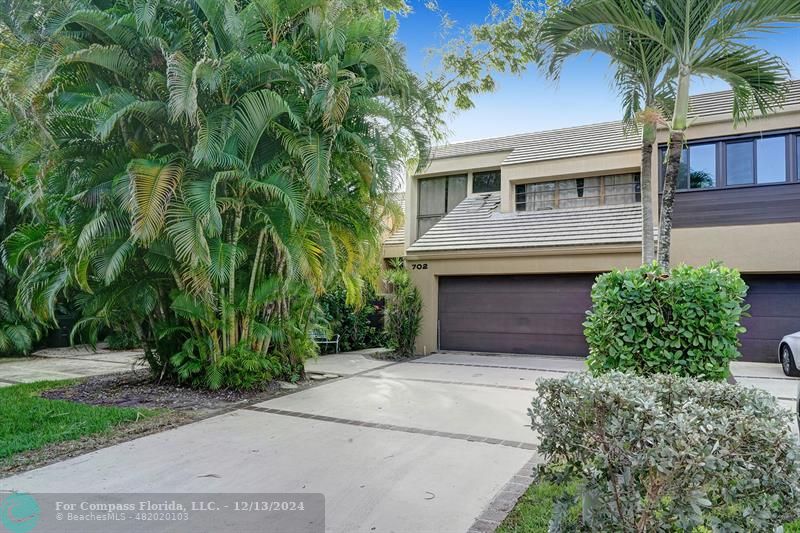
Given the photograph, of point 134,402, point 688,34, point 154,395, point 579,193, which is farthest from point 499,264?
point 134,402

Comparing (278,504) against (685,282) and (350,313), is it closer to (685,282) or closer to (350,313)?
(685,282)

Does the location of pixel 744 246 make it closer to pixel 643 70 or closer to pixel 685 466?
pixel 643 70

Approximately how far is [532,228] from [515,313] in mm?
2312

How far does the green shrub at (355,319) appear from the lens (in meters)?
13.0

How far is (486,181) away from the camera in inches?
630

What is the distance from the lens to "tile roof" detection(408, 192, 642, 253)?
1188cm

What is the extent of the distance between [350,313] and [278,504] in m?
10.1

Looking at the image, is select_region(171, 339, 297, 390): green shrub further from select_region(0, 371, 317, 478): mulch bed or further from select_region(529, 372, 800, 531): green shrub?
select_region(529, 372, 800, 531): green shrub

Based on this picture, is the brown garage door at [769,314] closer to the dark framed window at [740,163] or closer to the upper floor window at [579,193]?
the dark framed window at [740,163]

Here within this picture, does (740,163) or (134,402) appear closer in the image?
(134,402)

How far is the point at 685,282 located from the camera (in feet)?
15.3

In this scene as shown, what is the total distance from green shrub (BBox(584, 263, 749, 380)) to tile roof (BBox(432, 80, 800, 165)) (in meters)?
7.86

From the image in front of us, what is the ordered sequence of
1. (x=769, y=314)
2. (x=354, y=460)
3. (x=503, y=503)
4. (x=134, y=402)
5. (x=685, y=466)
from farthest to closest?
(x=769, y=314) → (x=134, y=402) → (x=354, y=460) → (x=503, y=503) → (x=685, y=466)

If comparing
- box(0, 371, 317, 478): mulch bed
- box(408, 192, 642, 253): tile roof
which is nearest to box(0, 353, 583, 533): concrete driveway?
box(0, 371, 317, 478): mulch bed
